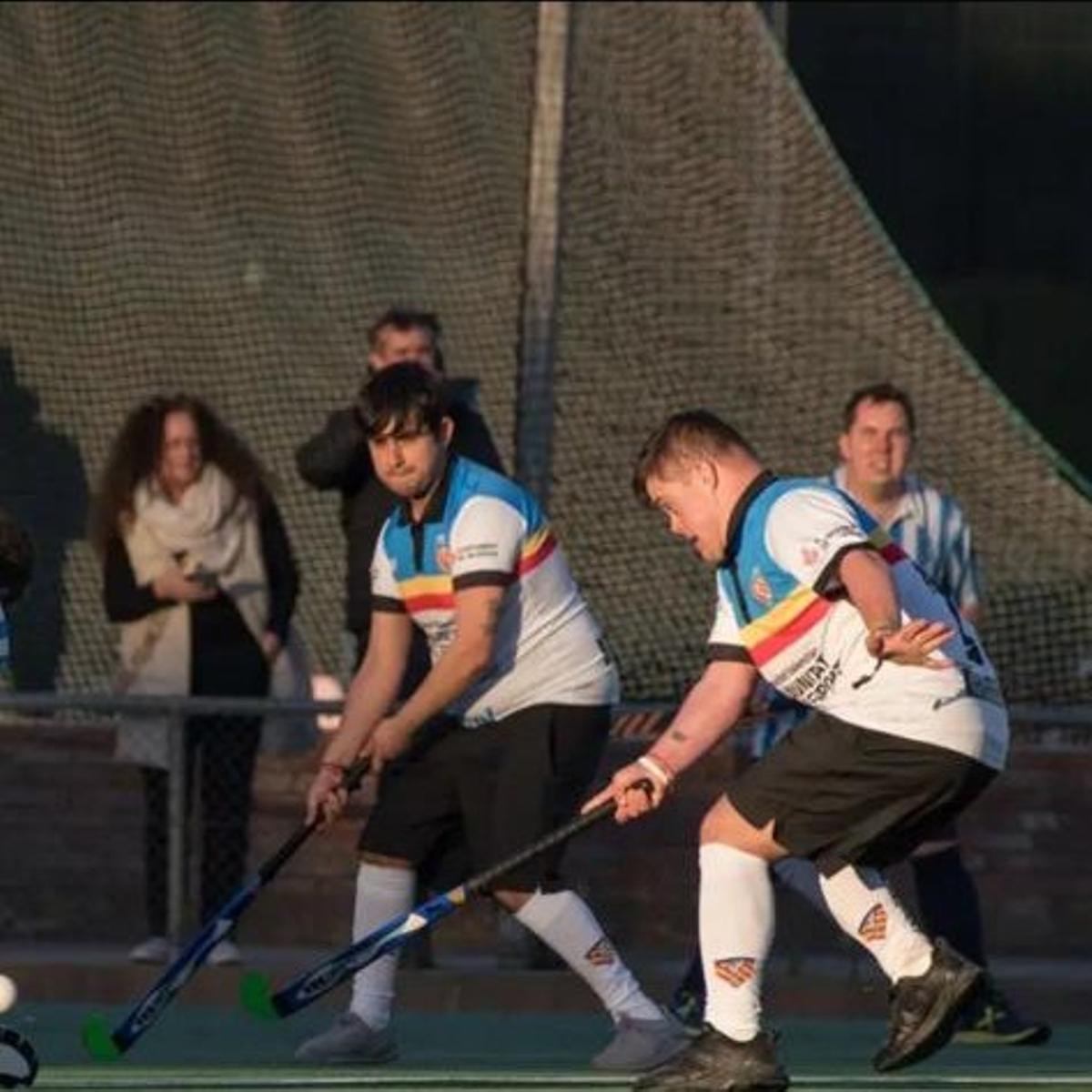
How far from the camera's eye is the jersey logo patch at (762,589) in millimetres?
9539

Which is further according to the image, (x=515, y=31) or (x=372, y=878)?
(x=515, y=31)

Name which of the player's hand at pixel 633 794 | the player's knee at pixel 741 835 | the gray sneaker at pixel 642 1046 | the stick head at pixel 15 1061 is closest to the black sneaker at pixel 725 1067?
the player's knee at pixel 741 835

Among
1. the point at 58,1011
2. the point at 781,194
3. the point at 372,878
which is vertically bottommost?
the point at 58,1011

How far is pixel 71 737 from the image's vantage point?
13945 millimetres

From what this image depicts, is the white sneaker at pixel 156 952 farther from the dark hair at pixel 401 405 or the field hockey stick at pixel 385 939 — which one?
the dark hair at pixel 401 405

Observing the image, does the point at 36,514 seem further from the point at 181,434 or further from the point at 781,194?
the point at 781,194

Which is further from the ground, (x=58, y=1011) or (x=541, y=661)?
(x=541, y=661)

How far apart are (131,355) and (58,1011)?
3.21 meters

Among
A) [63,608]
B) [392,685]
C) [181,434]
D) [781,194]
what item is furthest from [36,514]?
[392,685]

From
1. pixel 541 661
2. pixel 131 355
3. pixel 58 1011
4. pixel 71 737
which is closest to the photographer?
pixel 541 661

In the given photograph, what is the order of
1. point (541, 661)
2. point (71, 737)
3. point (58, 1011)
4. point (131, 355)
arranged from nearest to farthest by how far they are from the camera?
point (541, 661) < point (58, 1011) < point (71, 737) < point (131, 355)

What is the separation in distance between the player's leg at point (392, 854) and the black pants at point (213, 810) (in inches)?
85.7

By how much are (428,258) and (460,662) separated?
16.6ft

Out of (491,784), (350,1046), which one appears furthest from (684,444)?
(350,1046)
